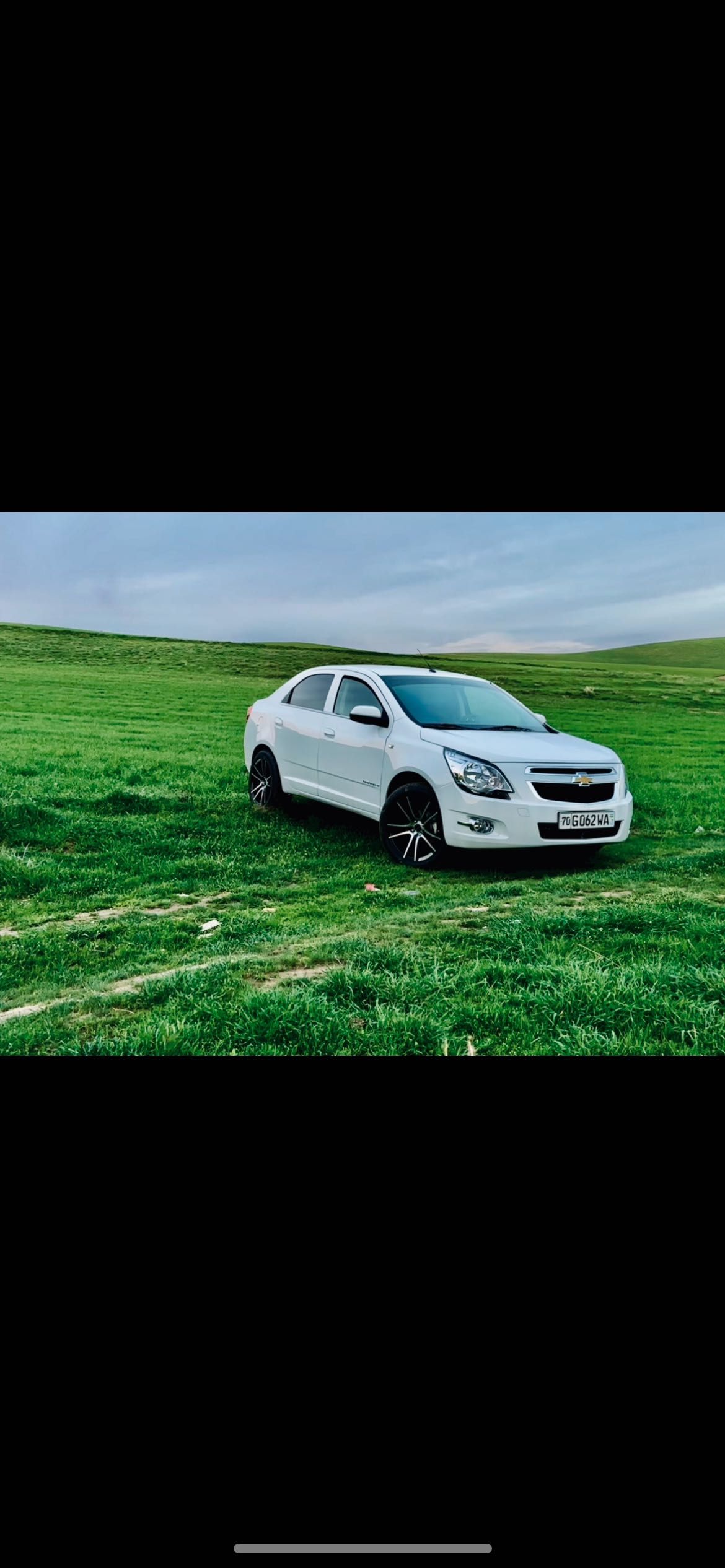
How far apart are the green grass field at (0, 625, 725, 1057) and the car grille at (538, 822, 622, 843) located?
0.22m

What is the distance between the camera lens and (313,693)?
215 inches

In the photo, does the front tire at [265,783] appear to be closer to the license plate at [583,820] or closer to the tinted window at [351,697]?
the tinted window at [351,697]

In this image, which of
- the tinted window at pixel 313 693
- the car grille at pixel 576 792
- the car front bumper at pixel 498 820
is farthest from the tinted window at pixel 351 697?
the car grille at pixel 576 792

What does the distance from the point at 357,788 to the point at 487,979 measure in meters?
1.88

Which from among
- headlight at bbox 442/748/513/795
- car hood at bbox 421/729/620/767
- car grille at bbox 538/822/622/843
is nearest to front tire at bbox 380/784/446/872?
headlight at bbox 442/748/513/795

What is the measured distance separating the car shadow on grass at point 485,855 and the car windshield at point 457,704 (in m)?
0.74

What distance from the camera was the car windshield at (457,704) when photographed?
15.9 feet

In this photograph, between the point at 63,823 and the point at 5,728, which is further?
the point at 5,728

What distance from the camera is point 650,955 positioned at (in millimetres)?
3490

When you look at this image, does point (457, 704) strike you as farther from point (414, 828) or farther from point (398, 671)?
point (414, 828)

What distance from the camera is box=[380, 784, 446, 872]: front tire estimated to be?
448cm

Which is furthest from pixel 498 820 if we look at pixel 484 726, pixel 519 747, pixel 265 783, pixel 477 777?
pixel 265 783
